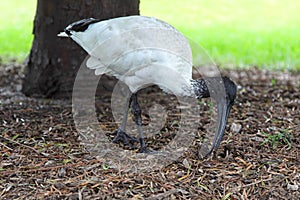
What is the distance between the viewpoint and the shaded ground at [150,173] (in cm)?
390

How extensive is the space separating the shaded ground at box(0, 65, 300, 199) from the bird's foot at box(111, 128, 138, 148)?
189 mm

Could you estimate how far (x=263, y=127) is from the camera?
538cm

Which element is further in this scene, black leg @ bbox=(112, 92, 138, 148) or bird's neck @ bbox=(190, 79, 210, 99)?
black leg @ bbox=(112, 92, 138, 148)

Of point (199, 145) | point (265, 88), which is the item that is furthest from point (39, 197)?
point (265, 88)

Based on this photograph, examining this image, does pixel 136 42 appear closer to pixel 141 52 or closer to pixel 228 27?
pixel 141 52

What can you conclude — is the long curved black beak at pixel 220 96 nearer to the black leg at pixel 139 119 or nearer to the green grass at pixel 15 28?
the black leg at pixel 139 119

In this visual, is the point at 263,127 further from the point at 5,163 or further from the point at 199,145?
the point at 5,163

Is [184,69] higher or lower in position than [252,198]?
higher

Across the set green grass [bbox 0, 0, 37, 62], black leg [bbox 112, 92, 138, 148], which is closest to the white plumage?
black leg [bbox 112, 92, 138, 148]

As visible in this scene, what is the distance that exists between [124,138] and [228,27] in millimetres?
9348

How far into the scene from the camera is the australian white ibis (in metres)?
4.58

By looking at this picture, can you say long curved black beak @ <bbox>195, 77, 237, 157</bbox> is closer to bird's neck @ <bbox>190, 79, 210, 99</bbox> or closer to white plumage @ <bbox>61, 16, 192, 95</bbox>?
bird's neck @ <bbox>190, 79, 210, 99</bbox>

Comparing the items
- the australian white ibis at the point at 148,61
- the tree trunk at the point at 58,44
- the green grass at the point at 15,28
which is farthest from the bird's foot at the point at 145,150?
the green grass at the point at 15,28

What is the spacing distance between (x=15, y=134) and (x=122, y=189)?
63.8 inches
